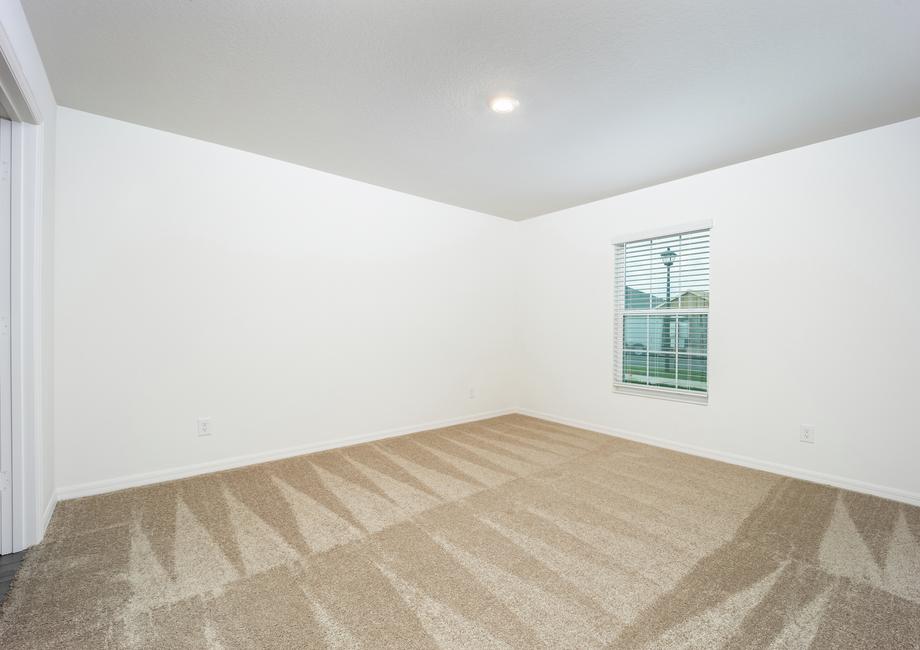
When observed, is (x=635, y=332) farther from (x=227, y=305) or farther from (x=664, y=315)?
(x=227, y=305)

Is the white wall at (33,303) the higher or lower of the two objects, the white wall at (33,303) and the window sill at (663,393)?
the higher

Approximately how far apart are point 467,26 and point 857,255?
9.76ft

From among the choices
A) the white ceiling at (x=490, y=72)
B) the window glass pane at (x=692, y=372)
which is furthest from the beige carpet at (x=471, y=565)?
the white ceiling at (x=490, y=72)

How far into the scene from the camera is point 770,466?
307 cm

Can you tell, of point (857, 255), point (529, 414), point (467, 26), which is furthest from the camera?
point (529, 414)

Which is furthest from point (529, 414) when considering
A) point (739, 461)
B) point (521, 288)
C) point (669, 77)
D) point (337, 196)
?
point (669, 77)

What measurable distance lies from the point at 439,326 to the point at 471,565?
275cm

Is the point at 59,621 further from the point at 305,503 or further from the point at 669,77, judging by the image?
the point at 669,77

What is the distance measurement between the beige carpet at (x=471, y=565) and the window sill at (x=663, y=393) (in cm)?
75

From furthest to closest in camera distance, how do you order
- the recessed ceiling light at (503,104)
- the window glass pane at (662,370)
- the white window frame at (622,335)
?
the window glass pane at (662,370) → the white window frame at (622,335) → the recessed ceiling light at (503,104)

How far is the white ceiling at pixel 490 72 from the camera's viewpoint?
1706mm

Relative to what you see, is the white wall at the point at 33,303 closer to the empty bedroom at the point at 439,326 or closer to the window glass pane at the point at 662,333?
the empty bedroom at the point at 439,326

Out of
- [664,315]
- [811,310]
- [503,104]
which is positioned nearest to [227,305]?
[503,104]

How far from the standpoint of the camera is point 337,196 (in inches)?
141
